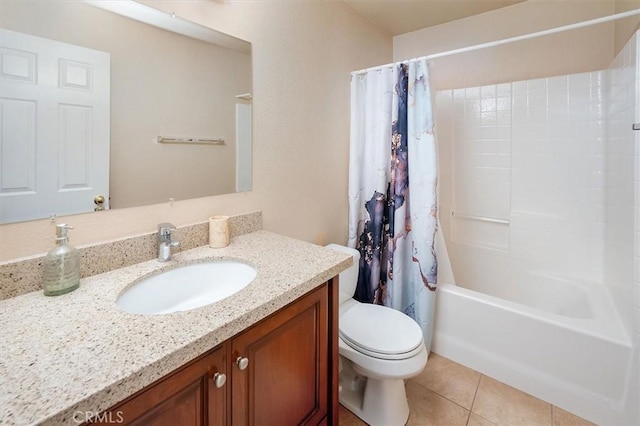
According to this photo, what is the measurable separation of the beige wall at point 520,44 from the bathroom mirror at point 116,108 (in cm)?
129

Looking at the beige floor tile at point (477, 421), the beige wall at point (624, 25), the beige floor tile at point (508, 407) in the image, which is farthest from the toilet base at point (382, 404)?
the beige wall at point (624, 25)

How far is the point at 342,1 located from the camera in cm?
204

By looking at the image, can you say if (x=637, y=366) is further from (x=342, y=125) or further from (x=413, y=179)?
(x=342, y=125)

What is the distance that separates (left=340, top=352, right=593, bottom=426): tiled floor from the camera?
5.00 feet

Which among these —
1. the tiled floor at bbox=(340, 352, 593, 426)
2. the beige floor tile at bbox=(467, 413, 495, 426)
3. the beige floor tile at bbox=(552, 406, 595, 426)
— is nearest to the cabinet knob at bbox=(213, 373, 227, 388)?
the tiled floor at bbox=(340, 352, 593, 426)

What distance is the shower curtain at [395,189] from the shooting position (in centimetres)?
183

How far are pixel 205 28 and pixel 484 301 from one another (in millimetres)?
2000

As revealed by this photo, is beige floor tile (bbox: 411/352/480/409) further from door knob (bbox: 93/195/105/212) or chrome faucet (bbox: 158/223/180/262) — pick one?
door knob (bbox: 93/195/105/212)

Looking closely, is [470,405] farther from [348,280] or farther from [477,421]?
[348,280]

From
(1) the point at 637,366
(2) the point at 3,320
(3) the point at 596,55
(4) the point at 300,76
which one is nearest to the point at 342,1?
(4) the point at 300,76

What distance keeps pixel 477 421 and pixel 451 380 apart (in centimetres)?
29

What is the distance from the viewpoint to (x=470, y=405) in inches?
63.9

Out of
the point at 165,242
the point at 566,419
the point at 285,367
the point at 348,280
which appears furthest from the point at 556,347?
the point at 165,242

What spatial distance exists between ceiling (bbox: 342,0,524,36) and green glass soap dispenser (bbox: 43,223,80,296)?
6.90ft
